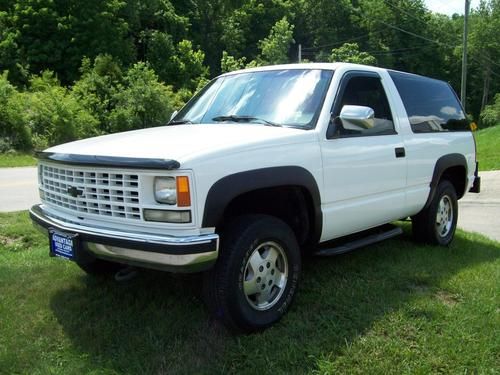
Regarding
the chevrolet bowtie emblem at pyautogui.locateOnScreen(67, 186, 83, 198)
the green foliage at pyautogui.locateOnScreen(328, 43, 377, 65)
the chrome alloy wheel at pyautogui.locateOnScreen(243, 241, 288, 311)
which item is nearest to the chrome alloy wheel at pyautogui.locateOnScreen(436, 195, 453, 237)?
the chrome alloy wheel at pyautogui.locateOnScreen(243, 241, 288, 311)

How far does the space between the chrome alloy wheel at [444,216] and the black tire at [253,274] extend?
107 inches

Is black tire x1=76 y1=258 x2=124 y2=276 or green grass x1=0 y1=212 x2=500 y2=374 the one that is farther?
black tire x1=76 y1=258 x2=124 y2=276

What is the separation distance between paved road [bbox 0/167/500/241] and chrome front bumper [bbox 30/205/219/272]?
17.0ft

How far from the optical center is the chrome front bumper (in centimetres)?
329

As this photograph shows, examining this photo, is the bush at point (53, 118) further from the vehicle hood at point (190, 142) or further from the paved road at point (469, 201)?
the vehicle hood at point (190, 142)

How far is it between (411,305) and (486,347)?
2.28 feet

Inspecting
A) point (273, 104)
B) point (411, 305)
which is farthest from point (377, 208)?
point (273, 104)

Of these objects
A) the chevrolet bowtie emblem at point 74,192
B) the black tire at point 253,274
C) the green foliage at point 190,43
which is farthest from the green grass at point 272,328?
the green foliage at point 190,43

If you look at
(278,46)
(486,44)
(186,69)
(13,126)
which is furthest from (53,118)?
(486,44)

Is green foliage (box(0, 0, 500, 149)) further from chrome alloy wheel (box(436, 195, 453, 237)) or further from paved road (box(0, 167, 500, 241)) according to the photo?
chrome alloy wheel (box(436, 195, 453, 237))

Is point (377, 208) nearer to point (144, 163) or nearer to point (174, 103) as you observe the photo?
point (144, 163)

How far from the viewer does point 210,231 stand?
342 centimetres

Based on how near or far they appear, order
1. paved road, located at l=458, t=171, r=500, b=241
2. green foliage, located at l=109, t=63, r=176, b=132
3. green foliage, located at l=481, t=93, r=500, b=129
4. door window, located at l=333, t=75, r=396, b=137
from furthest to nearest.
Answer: green foliage, located at l=481, t=93, r=500, b=129 < green foliage, located at l=109, t=63, r=176, b=132 < paved road, located at l=458, t=171, r=500, b=241 < door window, located at l=333, t=75, r=396, b=137

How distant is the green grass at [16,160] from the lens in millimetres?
17714
